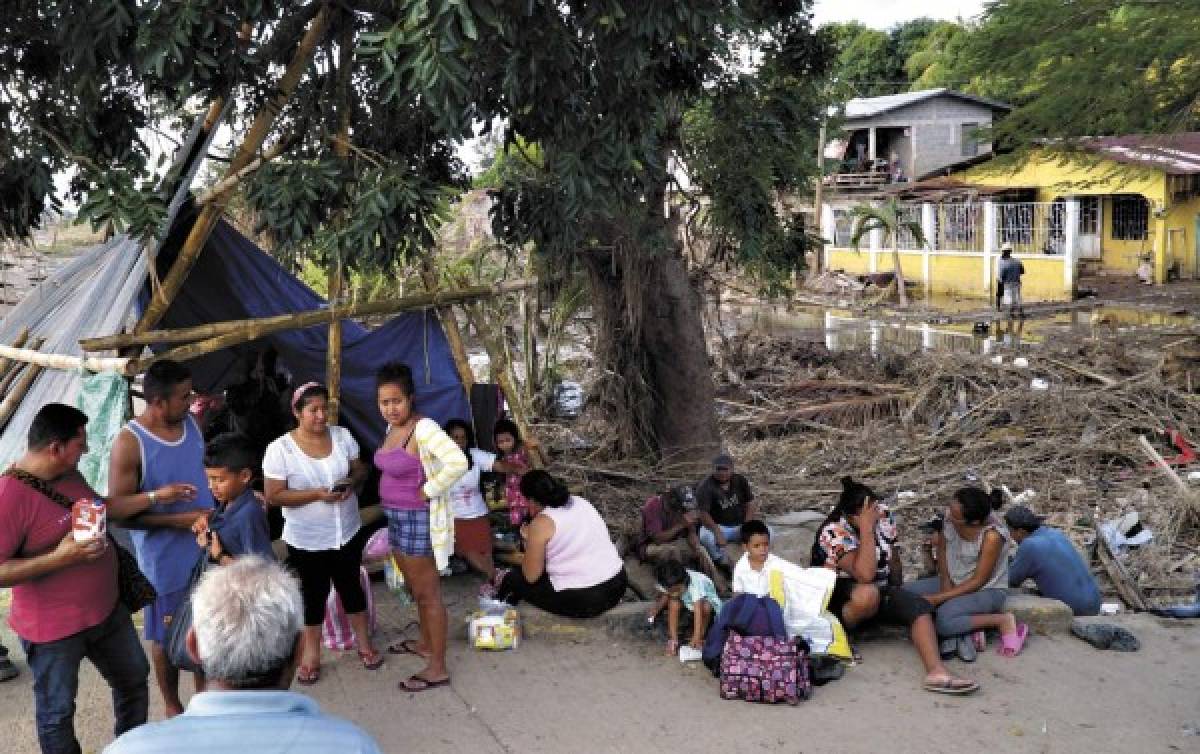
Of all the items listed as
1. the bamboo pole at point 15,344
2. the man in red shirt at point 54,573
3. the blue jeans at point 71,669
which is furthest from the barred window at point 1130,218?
the man in red shirt at point 54,573

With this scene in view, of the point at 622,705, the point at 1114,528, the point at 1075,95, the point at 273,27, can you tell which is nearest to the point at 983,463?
the point at 1114,528

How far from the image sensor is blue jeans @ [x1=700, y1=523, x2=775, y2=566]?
7.26 metres

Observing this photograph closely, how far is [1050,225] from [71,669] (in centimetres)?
2506

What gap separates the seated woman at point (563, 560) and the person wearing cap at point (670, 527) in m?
1.10

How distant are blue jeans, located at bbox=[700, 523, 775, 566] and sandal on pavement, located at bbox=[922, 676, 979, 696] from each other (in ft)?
6.34

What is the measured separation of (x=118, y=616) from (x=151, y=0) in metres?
2.57

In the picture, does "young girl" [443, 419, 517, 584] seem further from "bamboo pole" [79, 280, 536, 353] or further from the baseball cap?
the baseball cap

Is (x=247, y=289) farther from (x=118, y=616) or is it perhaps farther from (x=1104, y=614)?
(x=1104, y=614)

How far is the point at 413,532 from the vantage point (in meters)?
5.22

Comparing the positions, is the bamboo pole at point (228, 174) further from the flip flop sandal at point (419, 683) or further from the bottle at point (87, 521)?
the flip flop sandal at point (419, 683)

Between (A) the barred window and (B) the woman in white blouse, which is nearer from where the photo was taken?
(B) the woman in white blouse

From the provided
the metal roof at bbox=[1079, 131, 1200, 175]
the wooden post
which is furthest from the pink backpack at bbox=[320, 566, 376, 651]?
the metal roof at bbox=[1079, 131, 1200, 175]

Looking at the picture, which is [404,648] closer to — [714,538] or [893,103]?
[714,538]

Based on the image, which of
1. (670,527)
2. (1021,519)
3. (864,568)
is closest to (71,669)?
(864,568)
